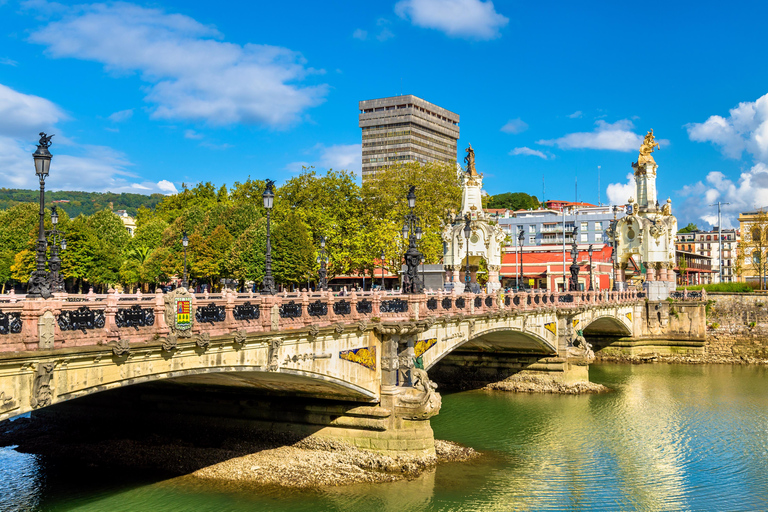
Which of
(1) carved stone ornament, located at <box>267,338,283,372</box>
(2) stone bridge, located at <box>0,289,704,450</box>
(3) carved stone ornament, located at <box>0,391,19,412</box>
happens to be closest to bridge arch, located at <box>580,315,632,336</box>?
(2) stone bridge, located at <box>0,289,704,450</box>

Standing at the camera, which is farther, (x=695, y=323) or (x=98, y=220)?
(x=98, y=220)

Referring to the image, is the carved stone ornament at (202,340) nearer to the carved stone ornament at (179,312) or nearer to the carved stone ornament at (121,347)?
the carved stone ornament at (179,312)

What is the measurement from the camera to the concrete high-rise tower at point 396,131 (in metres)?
161

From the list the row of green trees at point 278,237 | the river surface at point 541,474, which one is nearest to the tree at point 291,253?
the row of green trees at point 278,237

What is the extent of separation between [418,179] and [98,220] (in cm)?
3982

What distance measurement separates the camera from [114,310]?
46.3 feet

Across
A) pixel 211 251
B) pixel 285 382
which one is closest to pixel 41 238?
pixel 285 382

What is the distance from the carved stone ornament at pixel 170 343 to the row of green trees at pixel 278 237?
43.2 metres

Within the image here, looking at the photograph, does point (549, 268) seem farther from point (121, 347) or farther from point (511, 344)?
point (121, 347)

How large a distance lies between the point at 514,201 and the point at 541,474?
476 feet

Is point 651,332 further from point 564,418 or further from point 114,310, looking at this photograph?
point 114,310

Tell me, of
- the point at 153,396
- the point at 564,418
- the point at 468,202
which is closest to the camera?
the point at 153,396

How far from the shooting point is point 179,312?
15477 mm

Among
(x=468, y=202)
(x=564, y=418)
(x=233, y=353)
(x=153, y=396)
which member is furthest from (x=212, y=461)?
(x=468, y=202)
